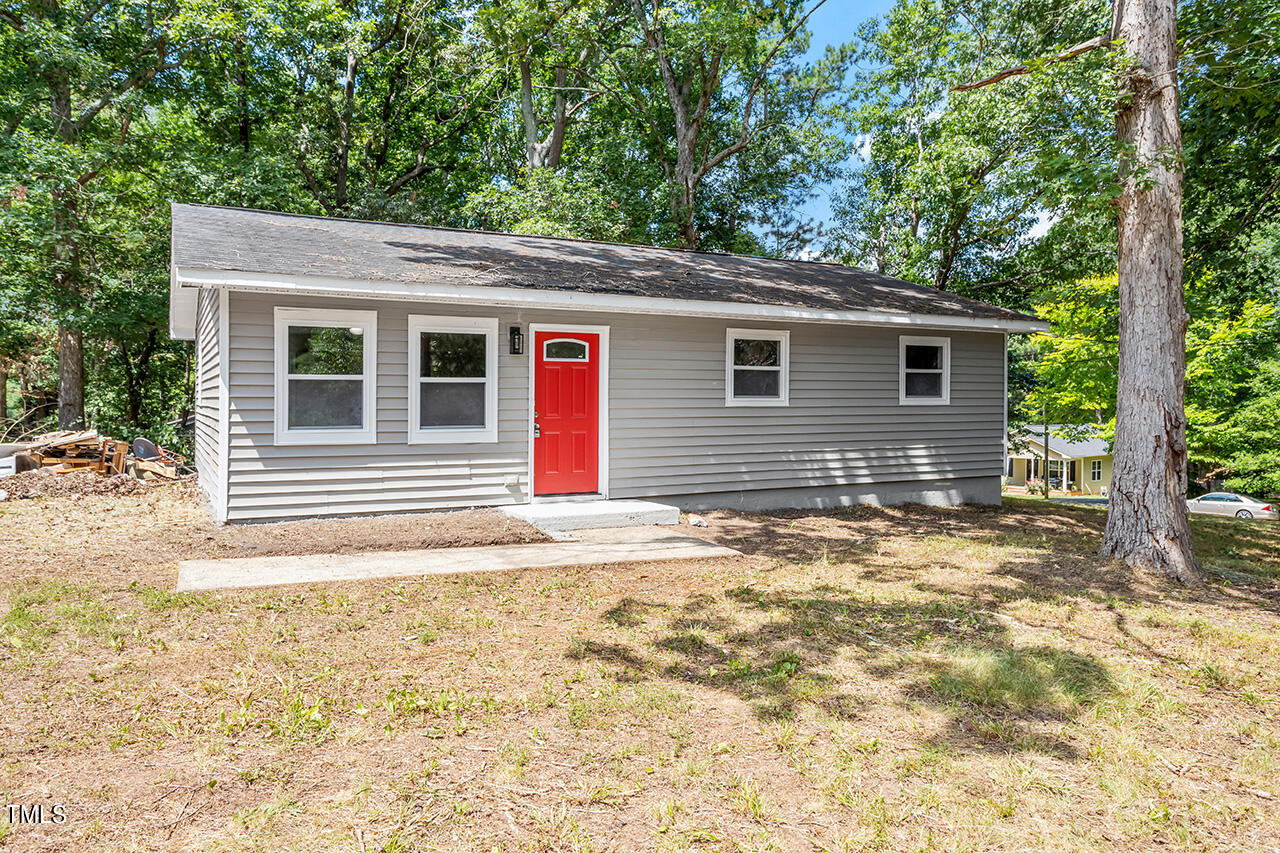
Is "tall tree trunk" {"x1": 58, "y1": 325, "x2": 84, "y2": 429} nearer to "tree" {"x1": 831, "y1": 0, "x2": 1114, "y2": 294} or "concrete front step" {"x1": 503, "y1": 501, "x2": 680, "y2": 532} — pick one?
"concrete front step" {"x1": 503, "y1": 501, "x2": 680, "y2": 532}

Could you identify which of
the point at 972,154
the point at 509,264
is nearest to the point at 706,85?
the point at 972,154

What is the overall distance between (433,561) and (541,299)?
3.21 metres

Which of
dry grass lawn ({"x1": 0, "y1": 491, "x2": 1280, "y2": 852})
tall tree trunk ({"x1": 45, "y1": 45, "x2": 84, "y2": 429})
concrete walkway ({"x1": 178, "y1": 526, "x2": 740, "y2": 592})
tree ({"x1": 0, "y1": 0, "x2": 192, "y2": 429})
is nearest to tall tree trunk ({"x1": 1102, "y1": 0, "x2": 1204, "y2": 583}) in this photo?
dry grass lawn ({"x1": 0, "y1": 491, "x2": 1280, "y2": 852})

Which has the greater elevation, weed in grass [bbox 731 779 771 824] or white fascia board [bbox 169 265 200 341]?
white fascia board [bbox 169 265 200 341]

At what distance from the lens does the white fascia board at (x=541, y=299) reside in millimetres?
6891

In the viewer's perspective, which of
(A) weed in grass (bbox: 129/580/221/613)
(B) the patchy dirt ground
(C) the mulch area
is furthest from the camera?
(C) the mulch area

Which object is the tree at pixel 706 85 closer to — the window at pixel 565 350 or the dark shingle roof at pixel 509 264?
the dark shingle roof at pixel 509 264

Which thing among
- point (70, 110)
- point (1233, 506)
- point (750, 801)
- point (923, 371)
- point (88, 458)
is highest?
point (70, 110)

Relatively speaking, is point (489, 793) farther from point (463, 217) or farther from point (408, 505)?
point (463, 217)

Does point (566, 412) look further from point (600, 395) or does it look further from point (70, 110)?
point (70, 110)

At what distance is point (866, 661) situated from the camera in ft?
13.7

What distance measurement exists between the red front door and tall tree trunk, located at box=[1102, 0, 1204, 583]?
558 centimetres

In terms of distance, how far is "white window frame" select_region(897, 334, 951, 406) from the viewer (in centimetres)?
1116

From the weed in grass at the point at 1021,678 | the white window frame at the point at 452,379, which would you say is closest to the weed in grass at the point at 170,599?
the white window frame at the point at 452,379
